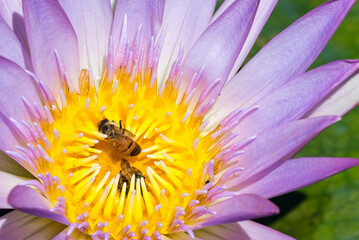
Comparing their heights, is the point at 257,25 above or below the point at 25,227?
above

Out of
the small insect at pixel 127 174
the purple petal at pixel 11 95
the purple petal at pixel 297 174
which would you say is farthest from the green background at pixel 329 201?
the purple petal at pixel 11 95

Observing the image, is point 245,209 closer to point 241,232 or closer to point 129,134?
point 241,232

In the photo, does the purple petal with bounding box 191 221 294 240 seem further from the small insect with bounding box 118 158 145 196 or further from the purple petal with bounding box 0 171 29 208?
the purple petal with bounding box 0 171 29 208

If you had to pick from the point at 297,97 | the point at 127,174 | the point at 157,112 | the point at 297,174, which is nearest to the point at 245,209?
the point at 297,174

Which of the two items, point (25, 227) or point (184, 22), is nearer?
point (25, 227)

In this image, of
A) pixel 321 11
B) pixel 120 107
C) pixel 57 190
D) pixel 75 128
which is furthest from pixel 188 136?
pixel 321 11
